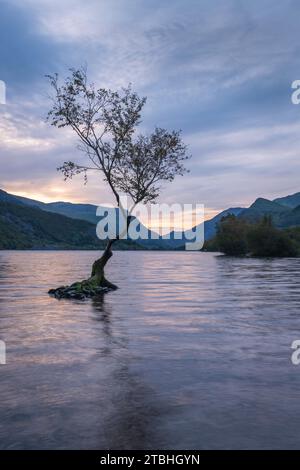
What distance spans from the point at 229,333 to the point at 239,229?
593 feet

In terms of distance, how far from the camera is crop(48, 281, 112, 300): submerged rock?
1486 inches

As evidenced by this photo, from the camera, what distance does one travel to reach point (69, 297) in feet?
123

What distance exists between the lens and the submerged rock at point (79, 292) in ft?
124

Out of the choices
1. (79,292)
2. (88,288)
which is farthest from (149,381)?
(88,288)

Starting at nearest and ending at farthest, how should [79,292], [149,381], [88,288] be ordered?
[149,381] → [79,292] → [88,288]

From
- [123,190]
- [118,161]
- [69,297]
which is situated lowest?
[69,297]

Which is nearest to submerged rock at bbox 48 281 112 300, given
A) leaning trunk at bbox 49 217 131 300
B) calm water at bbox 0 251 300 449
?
leaning trunk at bbox 49 217 131 300

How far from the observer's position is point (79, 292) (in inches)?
1511

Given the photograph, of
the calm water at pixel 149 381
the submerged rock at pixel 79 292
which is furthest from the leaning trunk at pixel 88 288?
the calm water at pixel 149 381

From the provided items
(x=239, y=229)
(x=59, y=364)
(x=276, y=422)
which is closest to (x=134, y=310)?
(x=59, y=364)

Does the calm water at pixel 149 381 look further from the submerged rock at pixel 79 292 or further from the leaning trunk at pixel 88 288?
the leaning trunk at pixel 88 288

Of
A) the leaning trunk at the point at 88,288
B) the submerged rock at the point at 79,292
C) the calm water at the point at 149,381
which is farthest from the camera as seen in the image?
the leaning trunk at the point at 88,288

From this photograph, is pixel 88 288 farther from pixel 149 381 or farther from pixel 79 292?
pixel 149 381

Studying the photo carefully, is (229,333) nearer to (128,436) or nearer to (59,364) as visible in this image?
(59,364)
